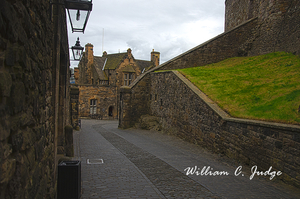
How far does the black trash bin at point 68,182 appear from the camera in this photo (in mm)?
5238

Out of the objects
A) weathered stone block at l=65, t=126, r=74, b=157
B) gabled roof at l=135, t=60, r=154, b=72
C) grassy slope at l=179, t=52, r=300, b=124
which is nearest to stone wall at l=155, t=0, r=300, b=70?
grassy slope at l=179, t=52, r=300, b=124

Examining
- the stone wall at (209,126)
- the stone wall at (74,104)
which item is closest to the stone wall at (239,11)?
the stone wall at (209,126)

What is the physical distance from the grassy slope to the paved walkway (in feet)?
6.56

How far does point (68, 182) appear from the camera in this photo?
5281 millimetres

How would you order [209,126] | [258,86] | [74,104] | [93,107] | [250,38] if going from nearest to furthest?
1. [209,126]
2. [258,86]
3. [74,104]
4. [250,38]
5. [93,107]

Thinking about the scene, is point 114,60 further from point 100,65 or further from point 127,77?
point 127,77

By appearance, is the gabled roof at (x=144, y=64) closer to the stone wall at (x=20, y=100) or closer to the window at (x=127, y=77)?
the window at (x=127, y=77)

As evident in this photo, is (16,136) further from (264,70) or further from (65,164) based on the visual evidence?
(264,70)

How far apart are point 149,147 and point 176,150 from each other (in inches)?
55.9

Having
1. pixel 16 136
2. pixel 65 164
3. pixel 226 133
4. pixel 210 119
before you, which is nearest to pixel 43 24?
pixel 16 136

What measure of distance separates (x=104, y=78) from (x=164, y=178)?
3775 centimetres

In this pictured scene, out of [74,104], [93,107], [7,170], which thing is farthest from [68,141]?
[93,107]

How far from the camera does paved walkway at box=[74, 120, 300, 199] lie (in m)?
6.14

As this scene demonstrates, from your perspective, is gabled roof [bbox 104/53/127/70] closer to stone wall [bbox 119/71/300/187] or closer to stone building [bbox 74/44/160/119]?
stone building [bbox 74/44/160/119]
